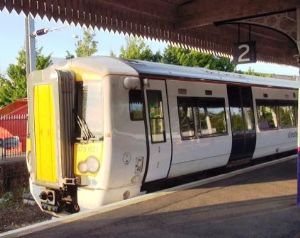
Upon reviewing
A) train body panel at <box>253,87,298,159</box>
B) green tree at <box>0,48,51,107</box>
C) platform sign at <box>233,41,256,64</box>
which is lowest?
train body panel at <box>253,87,298,159</box>

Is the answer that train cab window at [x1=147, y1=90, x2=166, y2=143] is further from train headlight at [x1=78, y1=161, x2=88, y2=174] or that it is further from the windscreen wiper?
train headlight at [x1=78, y1=161, x2=88, y2=174]

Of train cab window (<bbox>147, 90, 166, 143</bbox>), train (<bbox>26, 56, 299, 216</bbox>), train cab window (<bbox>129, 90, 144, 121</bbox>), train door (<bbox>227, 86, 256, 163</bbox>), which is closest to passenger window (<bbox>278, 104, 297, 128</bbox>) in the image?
train door (<bbox>227, 86, 256, 163</bbox>)

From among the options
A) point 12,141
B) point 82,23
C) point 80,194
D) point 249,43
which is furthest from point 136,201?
point 12,141

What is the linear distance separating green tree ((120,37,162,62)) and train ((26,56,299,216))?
2861 cm

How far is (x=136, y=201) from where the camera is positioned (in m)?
9.06

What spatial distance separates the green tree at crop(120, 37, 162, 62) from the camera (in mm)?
40656

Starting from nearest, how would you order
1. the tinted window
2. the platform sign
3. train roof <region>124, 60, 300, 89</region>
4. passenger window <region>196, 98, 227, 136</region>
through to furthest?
1. train roof <region>124, 60, 300, 89</region>
2. the tinted window
3. passenger window <region>196, 98, 227, 136</region>
4. the platform sign

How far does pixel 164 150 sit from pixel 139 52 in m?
30.7

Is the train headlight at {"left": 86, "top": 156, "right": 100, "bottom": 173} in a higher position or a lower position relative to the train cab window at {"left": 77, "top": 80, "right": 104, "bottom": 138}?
lower

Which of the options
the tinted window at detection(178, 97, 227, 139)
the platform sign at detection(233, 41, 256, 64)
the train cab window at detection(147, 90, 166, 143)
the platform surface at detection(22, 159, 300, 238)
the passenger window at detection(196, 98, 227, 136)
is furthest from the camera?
the platform sign at detection(233, 41, 256, 64)

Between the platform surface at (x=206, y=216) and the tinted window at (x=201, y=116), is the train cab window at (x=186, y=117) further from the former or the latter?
the platform surface at (x=206, y=216)

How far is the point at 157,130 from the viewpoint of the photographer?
10.8 m

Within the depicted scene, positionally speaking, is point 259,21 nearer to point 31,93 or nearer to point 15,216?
point 31,93

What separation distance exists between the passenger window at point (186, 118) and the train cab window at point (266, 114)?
3.95 meters
